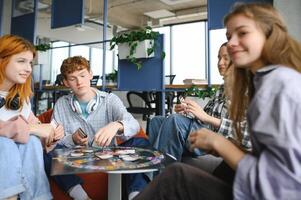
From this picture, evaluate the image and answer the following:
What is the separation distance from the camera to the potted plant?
11.2ft

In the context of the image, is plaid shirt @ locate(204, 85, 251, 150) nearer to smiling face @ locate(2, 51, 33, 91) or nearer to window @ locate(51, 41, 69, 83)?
smiling face @ locate(2, 51, 33, 91)

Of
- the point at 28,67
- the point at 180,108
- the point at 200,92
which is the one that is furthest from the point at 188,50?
the point at 28,67

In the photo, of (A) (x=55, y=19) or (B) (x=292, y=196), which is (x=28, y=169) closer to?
(B) (x=292, y=196)

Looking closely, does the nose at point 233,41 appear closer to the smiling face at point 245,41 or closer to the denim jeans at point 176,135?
the smiling face at point 245,41

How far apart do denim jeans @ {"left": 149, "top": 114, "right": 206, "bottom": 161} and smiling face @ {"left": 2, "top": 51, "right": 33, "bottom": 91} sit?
0.90m

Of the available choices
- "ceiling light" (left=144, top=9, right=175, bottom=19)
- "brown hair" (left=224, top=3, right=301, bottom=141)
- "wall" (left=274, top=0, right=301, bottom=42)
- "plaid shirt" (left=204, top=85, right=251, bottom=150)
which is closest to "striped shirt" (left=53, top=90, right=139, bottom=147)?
"plaid shirt" (left=204, top=85, right=251, bottom=150)

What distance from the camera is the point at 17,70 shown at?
1630 millimetres

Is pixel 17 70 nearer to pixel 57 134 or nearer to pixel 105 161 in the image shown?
pixel 57 134

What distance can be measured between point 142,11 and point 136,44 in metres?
5.75

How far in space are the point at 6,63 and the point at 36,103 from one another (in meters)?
3.59

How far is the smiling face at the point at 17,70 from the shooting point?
5.34 ft

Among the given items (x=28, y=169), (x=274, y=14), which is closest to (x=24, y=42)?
(x=28, y=169)

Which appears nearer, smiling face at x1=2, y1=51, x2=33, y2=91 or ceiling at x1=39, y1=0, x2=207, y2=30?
smiling face at x1=2, y1=51, x2=33, y2=91

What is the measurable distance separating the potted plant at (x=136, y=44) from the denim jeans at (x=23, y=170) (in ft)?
7.21
